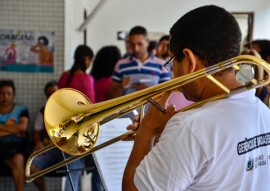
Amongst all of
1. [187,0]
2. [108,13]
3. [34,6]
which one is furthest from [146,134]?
[108,13]

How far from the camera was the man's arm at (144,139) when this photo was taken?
0.90 metres

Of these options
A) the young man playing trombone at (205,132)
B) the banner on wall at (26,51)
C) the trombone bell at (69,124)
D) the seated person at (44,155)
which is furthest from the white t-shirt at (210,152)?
the banner on wall at (26,51)

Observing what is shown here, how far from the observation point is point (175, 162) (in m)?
0.79

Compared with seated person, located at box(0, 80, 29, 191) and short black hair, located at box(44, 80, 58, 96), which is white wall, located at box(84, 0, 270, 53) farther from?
seated person, located at box(0, 80, 29, 191)

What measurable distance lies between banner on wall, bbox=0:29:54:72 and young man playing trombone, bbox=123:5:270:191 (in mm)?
2359

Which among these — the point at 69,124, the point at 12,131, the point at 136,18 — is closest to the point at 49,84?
the point at 12,131

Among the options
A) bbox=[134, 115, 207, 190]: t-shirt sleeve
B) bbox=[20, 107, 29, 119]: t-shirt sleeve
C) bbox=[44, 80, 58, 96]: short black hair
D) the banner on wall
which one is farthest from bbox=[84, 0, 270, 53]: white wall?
bbox=[134, 115, 207, 190]: t-shirt sleeve

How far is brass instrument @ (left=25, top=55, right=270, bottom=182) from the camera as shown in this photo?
2.85 feet

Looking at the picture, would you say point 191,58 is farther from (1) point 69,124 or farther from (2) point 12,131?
(2) point 12,131

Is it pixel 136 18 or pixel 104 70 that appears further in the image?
pixel 136 18

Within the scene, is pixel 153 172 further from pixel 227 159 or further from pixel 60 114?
pixel 60 114

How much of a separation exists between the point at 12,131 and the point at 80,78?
644 mm

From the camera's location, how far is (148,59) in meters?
2.92

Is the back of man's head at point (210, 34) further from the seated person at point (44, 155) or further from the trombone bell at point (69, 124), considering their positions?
the seated person at point (44, 155)
